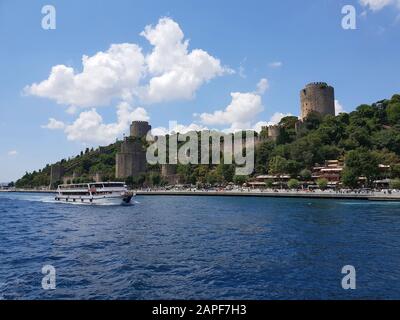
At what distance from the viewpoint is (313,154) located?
85.8 meters

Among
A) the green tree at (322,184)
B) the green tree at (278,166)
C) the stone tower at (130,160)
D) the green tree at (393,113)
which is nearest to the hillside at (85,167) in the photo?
the stone tower at (130,160)

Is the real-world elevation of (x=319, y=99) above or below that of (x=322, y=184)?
above

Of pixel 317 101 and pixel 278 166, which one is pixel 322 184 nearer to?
pixel 278 166

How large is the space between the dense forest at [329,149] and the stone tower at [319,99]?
4665mm

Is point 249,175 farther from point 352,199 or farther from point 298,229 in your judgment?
point 298,229

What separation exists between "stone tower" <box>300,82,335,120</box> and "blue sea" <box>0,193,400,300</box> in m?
86.7

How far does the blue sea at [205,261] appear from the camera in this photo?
12305mm

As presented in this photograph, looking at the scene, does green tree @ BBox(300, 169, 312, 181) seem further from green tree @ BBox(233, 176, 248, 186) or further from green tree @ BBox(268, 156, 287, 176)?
green tree @ BBox(233, 176, 248, 186)

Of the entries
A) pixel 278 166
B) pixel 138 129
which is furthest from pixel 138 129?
pixel 278 166

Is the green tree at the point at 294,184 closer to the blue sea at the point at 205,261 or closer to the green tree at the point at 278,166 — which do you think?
the green tree at the point at 278,166

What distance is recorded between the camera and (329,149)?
8688cm

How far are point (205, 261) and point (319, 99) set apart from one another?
334ft

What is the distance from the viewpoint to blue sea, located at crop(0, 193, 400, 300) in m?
12.3

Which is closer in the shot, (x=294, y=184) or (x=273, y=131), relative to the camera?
(x=294, y=184)
